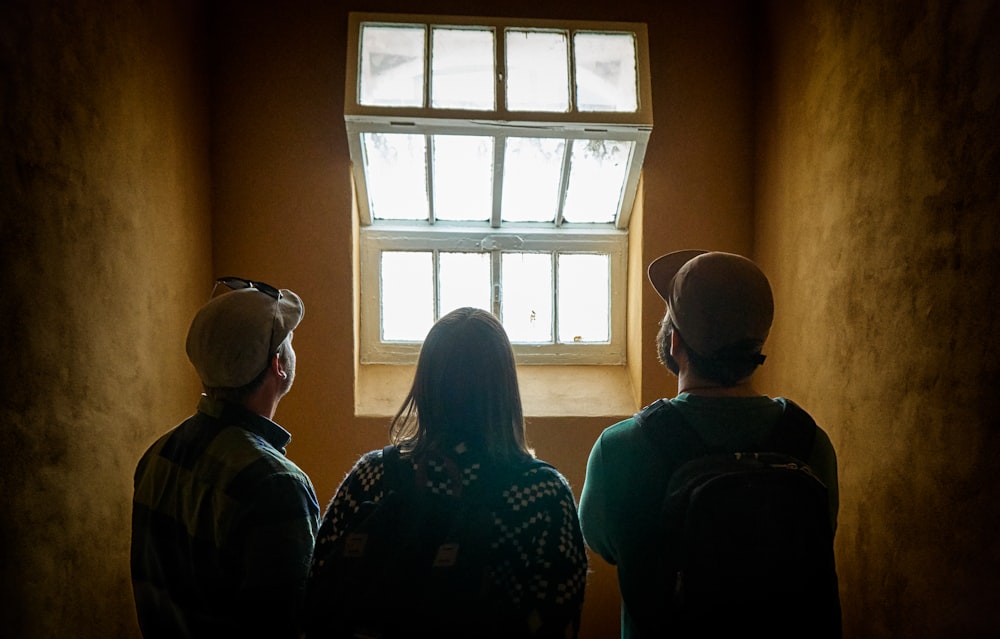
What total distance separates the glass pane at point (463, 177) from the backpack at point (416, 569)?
193 cm

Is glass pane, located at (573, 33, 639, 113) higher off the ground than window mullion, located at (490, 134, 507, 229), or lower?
higher

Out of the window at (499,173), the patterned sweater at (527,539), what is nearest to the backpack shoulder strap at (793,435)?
the patterned sweater at (527,539)

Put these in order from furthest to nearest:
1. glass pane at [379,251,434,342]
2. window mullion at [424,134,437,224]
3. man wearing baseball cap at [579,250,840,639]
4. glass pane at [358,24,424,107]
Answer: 1. glass pane at [379,251,434,342]
2. window mullion at [424,134,437,224]
3. glass pane at [358,24,424,107]
4. man wearing baseball cap at [579,250,840,639]

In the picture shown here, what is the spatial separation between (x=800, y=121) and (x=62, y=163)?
2272mm

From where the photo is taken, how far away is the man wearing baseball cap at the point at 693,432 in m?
1.22

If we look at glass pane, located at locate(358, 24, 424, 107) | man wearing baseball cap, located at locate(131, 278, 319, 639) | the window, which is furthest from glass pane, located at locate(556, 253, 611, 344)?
man wearing baseball cap, located at locate(131, 278, 319, 639)

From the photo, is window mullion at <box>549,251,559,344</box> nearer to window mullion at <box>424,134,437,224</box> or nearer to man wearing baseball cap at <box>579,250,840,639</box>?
window mullion at <box>424,134,437,224</box>

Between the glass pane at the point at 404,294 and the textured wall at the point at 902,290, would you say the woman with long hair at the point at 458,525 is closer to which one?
the textured wall at the point at 902,290

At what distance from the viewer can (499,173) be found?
2.89 meters

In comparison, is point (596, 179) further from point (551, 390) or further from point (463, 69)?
point (551, 390)

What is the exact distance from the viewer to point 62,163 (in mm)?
1611

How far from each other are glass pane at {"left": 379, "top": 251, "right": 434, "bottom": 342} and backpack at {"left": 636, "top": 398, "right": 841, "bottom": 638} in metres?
1.99

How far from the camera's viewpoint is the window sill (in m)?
2.84

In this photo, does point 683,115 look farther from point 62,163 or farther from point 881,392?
point 62,163
